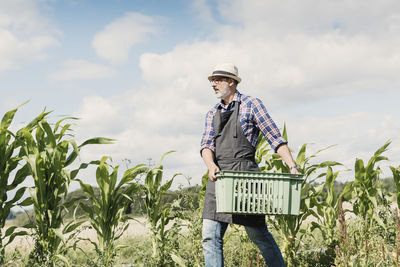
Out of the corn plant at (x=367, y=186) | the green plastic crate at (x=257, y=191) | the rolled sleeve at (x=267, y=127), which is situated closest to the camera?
the green plastic crate at (x=257, y=191)

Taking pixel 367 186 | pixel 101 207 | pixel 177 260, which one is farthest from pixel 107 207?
pixel 367 186

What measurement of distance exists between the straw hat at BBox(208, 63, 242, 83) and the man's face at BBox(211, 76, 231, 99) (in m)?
0.05

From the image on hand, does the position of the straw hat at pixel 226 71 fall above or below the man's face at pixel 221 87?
above

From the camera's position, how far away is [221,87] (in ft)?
11.8

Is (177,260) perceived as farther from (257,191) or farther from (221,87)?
(221,87)

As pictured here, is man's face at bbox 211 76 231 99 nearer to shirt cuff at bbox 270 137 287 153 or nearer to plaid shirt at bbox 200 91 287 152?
plaid shirt at bbox 200 91 287 152


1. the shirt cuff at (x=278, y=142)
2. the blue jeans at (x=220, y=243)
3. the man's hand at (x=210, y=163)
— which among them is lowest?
the blue jeans at (x=220, y=243)

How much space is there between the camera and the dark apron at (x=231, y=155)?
134 inches

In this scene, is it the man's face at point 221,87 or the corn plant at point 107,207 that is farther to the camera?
the corn plant at point 107,207

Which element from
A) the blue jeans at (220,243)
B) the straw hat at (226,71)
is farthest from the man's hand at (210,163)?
the straw hat at (226,71)

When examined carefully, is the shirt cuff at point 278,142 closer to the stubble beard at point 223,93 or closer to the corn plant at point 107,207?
the stubble beard at point 223,93

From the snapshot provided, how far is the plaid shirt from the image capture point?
3.48 meters

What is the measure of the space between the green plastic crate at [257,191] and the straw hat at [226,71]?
2.76 feet

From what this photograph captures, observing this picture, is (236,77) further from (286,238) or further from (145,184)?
(286,238)
